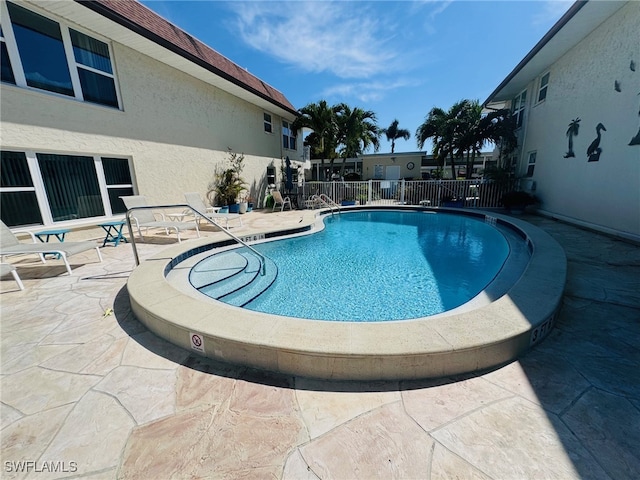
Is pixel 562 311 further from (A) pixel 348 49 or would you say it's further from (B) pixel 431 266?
(A) pixel 348 49

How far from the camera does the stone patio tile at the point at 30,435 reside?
1.59 m

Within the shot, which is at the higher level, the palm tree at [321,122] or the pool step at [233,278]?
the palm tree at [321,122]

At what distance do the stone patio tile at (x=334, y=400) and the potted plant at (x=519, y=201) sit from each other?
40.5 ft

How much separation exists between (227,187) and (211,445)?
37.3 feet

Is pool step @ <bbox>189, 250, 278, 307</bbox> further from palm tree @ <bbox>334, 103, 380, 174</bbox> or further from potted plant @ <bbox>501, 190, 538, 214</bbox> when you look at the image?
palm tree @ <bbox>334, 103, 380, 174</bbox>

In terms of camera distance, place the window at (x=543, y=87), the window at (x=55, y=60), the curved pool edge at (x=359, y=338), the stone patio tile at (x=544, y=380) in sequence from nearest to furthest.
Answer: the stone patio tile at (x=544, y=380) → the curved pool edge at (x=359, y=338) → the window at (x=55, y=60) → the window at (x=543, y=87)

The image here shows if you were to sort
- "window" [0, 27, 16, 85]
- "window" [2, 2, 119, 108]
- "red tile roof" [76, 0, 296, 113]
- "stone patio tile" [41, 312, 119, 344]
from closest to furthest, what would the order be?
"stone patio tile" [41, 312, 119, 344] → "window" [0, 27, 16, 85] → "window" [2, 2, 119, 108] → "red tile roof" [76, 0, 296, 113]

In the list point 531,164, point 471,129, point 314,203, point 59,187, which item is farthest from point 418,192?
point 59,187

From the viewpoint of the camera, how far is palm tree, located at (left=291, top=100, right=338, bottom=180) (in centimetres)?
1598

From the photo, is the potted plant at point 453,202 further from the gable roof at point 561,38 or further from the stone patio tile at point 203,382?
the stone patio tile at point 203,382

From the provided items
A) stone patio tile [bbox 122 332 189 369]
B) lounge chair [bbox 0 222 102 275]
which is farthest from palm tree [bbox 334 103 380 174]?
stone patio tile [bbox 122 332 189 369]

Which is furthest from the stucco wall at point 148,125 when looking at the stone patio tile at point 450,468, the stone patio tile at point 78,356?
the stone patio tile at point 450,468

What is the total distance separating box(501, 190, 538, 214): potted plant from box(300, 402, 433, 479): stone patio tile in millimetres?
12624

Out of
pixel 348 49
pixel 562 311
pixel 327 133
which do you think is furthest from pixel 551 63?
pixel 562 311
